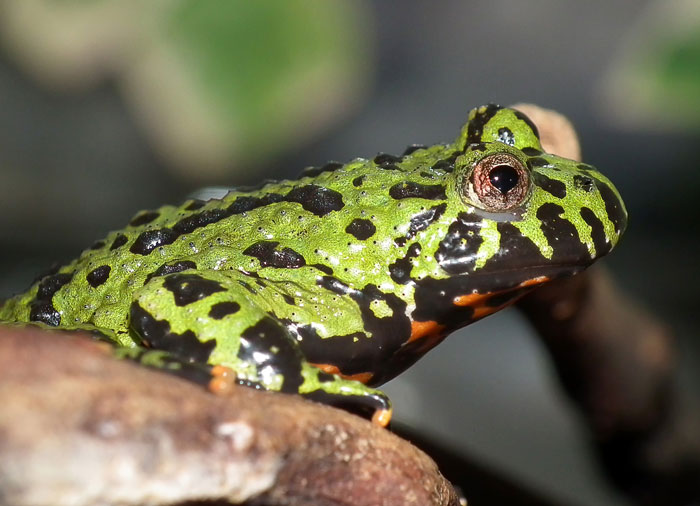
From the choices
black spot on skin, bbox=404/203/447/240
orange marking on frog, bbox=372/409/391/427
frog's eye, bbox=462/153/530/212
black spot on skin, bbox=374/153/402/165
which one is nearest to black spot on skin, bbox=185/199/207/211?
black spot on skin, bbox=374/153/402/165

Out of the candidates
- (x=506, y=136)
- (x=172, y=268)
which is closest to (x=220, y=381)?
(x=172, y=268)

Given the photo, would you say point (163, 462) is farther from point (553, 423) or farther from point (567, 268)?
point (553, 423)

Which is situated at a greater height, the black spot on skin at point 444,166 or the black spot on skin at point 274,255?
the black spot on skin at point 444,166

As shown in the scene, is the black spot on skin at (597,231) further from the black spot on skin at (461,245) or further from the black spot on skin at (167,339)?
the black spot on skin at (167,339)

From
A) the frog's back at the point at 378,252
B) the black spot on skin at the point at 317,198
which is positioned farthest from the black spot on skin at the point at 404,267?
the black spot on skin at the point at 317,198

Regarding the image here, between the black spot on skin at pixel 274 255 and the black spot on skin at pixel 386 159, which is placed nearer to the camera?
the black spot on skin at pixel 274 255

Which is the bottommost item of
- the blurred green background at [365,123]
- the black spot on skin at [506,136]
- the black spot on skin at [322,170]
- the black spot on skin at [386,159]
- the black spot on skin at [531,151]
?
the blurred green background at [365,123]

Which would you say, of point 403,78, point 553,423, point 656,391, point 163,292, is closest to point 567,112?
point 403,78

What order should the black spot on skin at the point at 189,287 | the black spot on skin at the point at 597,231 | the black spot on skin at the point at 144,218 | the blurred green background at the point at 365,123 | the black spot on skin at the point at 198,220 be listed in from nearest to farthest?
the black spot on skin at the point at 189,287, the black spot on skin at the point at 597,231, the black spot on skin at the point at 198,220, the black spot on skin at the point at 144,218, the blurred green background at the point at 365,123

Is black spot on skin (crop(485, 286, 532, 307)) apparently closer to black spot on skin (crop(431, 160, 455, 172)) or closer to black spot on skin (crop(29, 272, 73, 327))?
black spot on skin (crop(431, 160, 455, 172))
